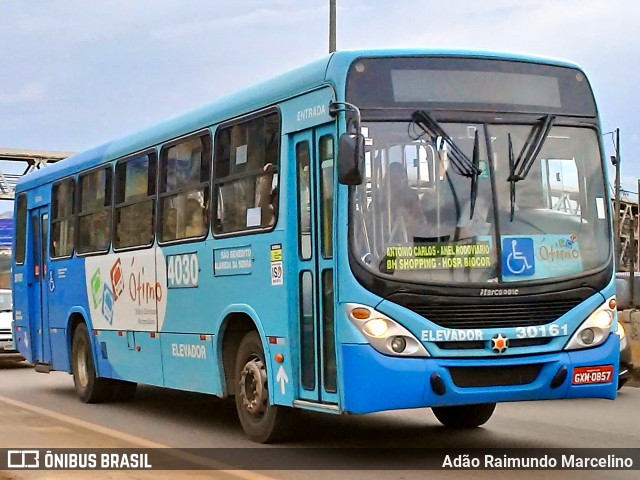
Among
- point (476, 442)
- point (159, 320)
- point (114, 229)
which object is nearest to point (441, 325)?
point (476, 442)

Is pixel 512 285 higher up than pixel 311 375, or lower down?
higher up

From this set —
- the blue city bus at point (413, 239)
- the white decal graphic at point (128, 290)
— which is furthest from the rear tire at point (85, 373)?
the blue city bus at point (413, 239)

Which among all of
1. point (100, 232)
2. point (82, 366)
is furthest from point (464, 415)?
point (82, 366)

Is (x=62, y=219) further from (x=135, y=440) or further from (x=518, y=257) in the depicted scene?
(x=518, y=257)

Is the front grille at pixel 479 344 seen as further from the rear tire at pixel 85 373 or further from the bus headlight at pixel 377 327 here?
the rear tire at pixel 85 373

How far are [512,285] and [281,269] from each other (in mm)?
2029

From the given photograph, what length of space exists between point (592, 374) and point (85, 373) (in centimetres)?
809

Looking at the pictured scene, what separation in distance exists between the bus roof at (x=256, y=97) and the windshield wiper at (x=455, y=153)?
1.92 feet

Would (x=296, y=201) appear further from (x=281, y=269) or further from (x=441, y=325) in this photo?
(x=441, y=325)

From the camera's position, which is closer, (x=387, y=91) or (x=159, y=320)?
(x=387, y=91)

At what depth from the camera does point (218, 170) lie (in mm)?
12172

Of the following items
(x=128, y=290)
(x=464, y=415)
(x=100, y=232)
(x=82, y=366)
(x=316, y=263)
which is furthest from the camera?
(x=82, y=366)

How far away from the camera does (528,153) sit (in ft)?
32.9

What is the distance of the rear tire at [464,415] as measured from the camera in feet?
40.1
